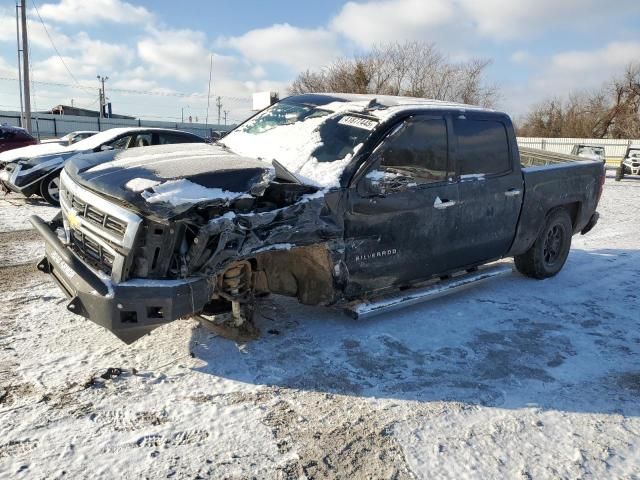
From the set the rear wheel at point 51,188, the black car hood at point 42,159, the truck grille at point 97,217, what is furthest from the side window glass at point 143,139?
the truck grille at point 97,217

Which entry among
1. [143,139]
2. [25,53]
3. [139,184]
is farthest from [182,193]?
[25,53]

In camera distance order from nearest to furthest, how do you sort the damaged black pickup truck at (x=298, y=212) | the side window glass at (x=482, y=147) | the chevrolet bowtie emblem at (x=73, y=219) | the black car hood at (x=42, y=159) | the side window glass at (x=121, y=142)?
the damaged black pickup truck at (x=298, y=212) → the chevrolet bowtie emblem at (x=73, y=219) → the side window glass at (x=482, y=147) → the black car hood at (x=42, y=159) → the side window glass at (x=121, y=142)

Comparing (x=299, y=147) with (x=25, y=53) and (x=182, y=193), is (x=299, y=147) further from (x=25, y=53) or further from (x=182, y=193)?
(x=25, y=53)

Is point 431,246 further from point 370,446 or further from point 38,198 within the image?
point 38,198

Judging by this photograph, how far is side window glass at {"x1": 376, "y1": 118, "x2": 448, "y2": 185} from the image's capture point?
4.16 metres

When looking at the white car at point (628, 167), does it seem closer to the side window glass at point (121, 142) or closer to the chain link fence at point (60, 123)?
the side window glass at point (121, 142)

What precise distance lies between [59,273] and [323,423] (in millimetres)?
2103

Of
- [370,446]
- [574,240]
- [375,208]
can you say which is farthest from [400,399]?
[574,240]

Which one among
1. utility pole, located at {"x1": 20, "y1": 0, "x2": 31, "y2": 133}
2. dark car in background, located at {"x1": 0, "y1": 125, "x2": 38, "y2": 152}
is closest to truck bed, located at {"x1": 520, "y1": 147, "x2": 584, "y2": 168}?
dark car in background, located at {"x1": 0, "y1": 125, "x2": 38, "y2": 152}

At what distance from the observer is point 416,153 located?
4.39 m

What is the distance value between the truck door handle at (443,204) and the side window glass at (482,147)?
317 millimetres

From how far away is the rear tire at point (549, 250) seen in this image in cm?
594

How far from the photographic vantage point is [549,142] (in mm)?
38094

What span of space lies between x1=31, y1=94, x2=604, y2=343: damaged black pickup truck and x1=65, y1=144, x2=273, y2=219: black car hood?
12mm
